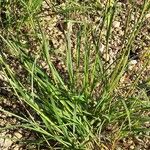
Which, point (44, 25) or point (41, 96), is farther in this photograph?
point (44, 25)

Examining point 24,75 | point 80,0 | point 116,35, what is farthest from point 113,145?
point 80,0

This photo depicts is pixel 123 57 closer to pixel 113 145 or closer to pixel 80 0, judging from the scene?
pixel 113 145

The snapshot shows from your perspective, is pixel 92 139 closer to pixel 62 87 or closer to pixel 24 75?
pixel 62 87

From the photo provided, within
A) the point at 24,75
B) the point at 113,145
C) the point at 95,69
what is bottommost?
the point at 113,145

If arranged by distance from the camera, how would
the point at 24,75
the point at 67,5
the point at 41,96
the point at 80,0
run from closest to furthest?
Result: the point at 41,96, the point at 24,75, the point at 67,5, the point at 80,0

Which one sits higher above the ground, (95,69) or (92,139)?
(95,69)

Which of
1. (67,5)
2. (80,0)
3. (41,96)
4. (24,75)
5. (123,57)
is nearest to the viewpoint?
(123,57)

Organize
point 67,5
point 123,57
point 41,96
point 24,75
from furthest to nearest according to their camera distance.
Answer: point 67,5 → point 24,75 → point 41,96 → point 123,57

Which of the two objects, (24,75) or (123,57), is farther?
(24,75)

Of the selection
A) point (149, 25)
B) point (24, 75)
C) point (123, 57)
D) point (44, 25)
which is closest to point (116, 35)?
point (149, 25)
